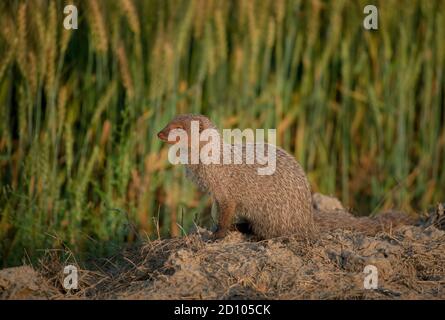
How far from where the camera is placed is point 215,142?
4402 millimetres

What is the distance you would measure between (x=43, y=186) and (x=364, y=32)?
128 inches

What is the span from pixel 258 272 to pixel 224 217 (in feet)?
2.35

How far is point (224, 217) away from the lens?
4410mm

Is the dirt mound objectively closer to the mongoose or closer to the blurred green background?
the mongoose

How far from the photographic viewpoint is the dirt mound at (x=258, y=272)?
3625mm

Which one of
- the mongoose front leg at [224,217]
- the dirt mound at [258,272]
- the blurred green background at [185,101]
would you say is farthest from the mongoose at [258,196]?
the blurred green background at [185,101]

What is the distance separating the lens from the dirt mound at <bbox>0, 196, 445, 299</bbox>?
3625mm

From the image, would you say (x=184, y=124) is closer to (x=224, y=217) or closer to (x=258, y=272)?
(x=224, y=217)

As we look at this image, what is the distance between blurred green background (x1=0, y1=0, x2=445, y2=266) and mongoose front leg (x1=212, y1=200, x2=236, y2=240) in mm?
812

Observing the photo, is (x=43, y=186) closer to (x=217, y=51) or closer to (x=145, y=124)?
(x=145, y=124)

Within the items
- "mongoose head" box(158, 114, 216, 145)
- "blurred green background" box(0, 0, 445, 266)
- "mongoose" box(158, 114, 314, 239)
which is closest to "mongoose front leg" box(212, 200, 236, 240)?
"mongoose" box(158, 114, 314, 239)
